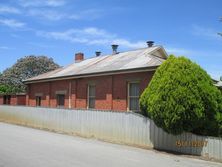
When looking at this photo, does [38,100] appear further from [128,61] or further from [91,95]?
[128,61]

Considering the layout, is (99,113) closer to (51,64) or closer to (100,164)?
(100,164)

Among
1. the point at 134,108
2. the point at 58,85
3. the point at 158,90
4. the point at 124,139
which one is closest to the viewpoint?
the point at 158,90

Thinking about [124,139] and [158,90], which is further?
[124,139]

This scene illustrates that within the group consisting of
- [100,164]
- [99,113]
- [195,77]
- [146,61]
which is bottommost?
[100,164]

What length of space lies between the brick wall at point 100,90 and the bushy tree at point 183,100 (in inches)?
242

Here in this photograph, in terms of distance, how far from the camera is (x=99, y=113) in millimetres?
21375

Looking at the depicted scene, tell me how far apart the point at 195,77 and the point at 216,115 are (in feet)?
6.08

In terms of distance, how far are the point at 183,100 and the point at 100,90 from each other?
38.6 feet

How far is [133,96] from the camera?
78.1ft

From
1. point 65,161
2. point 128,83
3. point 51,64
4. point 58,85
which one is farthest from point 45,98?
point 51,64

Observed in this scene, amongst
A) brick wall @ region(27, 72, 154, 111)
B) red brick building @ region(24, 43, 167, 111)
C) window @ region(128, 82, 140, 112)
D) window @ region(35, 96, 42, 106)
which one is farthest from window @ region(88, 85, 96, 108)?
window @ region(35, 96, 42, 106)

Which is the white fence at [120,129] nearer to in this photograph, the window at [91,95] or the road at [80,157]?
Answer: the road at [80,157]

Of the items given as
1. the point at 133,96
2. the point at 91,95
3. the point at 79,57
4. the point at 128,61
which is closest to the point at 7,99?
the point at 79,57

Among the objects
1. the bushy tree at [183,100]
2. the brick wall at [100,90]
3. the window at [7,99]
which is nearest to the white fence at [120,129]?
the bushy tree at [183,100]
